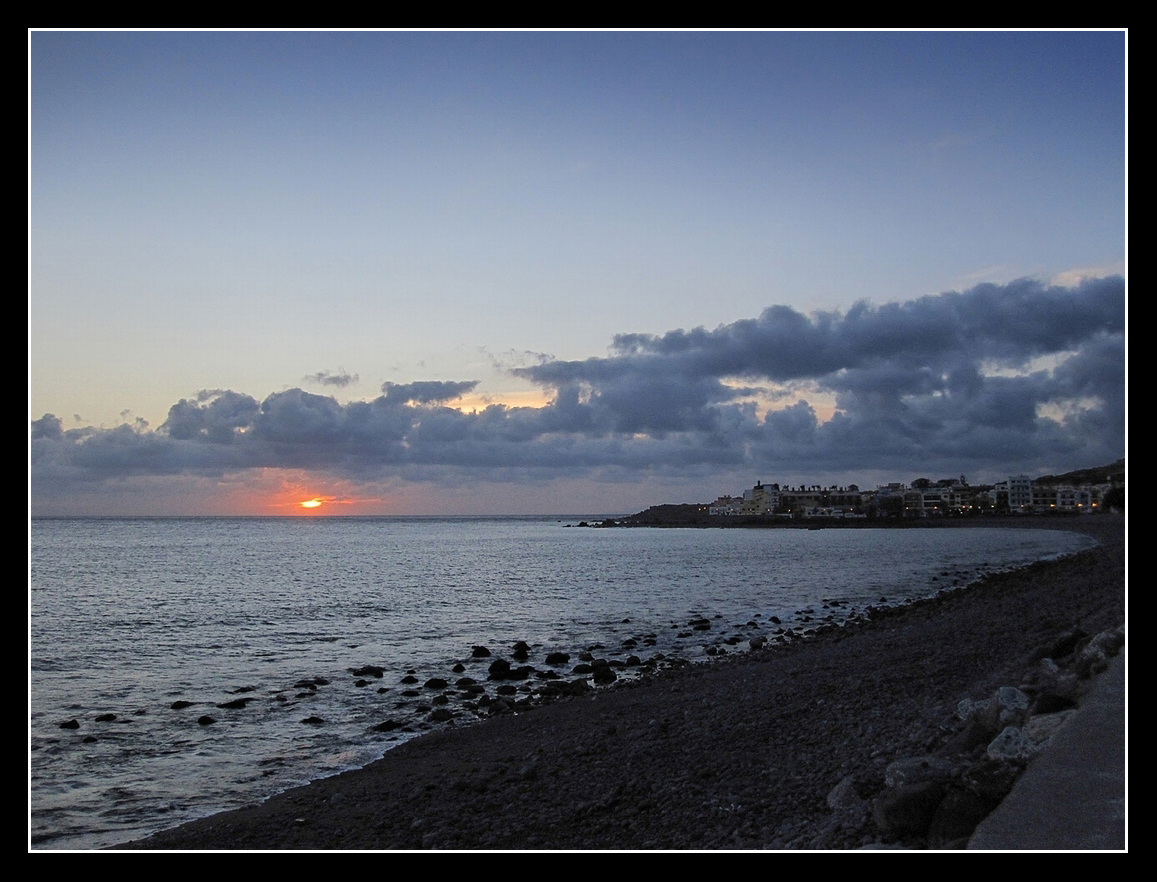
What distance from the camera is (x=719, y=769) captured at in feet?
32.6

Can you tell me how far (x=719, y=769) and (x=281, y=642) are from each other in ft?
64.2

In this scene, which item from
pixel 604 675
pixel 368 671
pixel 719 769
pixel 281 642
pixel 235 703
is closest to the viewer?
pixel 719 769

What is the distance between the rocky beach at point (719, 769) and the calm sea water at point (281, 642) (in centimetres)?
188

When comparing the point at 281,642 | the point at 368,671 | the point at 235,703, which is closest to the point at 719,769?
the point at 235,703

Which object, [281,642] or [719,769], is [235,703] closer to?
[281,642]

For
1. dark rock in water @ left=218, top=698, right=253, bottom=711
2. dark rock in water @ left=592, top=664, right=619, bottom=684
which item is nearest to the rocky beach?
dark rock in water @ left=592, top=664, right=619, bottom=684

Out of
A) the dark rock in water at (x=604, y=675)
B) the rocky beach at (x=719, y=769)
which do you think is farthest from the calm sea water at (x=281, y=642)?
the dark rock in water at (x=604, y=675)

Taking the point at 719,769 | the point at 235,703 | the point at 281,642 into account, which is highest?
the point at 719,769

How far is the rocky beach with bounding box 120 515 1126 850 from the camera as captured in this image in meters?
7.23

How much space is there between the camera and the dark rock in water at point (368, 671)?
19359mm

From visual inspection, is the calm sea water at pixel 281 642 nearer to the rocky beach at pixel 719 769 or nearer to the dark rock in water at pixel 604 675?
the rocky beach at pixel 719 769

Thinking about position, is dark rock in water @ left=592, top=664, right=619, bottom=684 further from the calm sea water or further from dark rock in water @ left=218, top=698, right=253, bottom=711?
dark rock in water @ left=218, top=698, right=253, bottom=711
